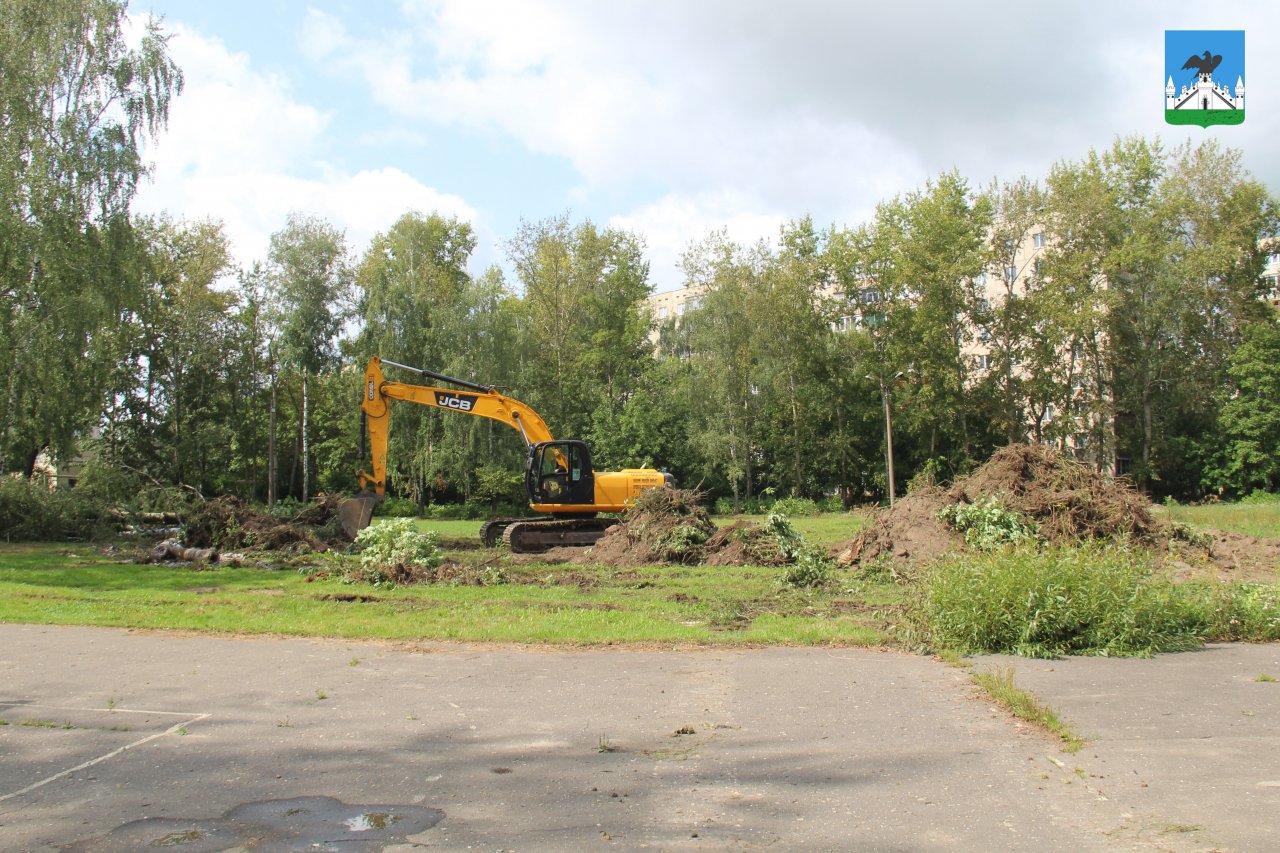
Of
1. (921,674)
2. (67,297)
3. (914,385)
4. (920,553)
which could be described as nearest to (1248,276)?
(914,385)

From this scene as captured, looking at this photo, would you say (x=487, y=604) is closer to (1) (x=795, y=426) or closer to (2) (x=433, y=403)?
(2) (x=433, y=403)

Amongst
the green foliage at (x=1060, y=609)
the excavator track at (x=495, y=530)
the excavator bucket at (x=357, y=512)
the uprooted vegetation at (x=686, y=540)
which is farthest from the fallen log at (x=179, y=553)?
the green foliage at (x=1060, y=609)

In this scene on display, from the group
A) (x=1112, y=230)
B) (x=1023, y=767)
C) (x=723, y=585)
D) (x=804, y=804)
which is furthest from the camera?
(x=1112, y=230)

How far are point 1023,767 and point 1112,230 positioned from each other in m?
45.1

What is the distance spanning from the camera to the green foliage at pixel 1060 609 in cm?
925

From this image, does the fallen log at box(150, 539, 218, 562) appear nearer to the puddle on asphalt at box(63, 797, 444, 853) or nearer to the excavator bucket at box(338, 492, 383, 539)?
the excavator bucket at box(338, 492, 383, 539)

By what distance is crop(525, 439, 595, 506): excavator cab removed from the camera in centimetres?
2258

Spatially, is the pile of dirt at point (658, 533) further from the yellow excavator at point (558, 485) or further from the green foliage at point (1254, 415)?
the green foliage at point (1254, 415)

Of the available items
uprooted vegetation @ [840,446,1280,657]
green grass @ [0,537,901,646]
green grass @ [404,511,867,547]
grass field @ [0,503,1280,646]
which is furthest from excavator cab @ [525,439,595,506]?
uprooted vegetation @ [840,446,1280,657]

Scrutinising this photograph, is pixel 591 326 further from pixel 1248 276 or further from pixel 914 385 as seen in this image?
pixel 1248 276

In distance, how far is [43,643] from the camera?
10.3 m

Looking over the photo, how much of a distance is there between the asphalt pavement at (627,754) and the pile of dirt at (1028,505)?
6481mm

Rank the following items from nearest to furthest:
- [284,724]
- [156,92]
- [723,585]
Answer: [284,724] < [723,585] < [156,92]

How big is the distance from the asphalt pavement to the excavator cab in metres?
13.1
